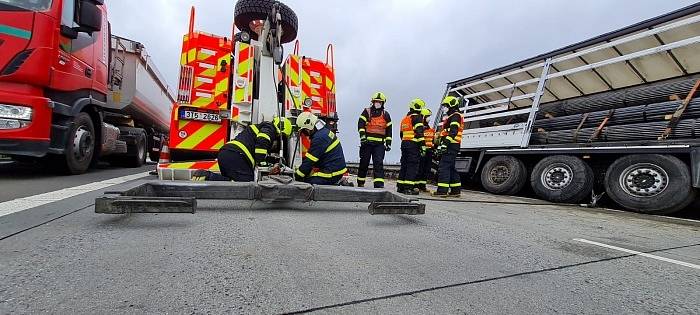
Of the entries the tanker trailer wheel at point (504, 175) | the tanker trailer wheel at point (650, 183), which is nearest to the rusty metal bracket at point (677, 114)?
the tanker trailer wheel at point (650, 183)

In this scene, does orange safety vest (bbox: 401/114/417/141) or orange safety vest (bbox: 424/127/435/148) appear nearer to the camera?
orange safety vest (bbox: 401/114/417/141)

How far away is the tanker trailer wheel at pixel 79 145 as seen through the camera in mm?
4672

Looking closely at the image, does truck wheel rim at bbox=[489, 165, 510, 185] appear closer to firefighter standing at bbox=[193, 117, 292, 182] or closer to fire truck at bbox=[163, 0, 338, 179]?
fire truck at bbox=[163, 0, 338, 179]

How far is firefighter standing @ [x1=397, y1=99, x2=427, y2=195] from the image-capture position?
5566 mm

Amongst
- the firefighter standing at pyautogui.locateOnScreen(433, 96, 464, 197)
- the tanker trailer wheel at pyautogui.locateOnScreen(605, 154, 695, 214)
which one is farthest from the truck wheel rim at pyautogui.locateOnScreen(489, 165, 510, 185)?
the tanker trailer wheel at pyautogui.locateOnScreen(605, 154, 695, 214)

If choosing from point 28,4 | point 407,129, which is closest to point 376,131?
point 407,129

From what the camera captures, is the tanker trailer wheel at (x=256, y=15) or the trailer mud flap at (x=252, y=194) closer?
the trailer mud flap at (x=252, y=194)

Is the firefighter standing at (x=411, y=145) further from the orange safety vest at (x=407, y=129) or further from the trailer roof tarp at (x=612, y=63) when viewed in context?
the trailer roof tarp at (x=612, y=63)

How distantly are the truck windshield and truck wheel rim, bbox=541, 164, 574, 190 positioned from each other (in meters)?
7.63

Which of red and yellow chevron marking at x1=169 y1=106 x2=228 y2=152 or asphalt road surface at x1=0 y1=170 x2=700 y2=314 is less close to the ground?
red and yellow chevron marking at x1=169 y1=106 x2=228 y2=152

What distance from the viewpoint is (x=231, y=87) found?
16.3 ft

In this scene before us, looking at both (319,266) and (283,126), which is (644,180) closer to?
(283,126)

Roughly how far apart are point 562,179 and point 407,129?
2.74 metres

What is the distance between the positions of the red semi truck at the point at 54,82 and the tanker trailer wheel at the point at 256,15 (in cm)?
175
